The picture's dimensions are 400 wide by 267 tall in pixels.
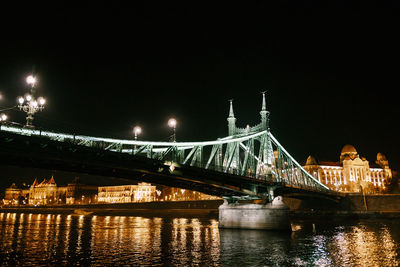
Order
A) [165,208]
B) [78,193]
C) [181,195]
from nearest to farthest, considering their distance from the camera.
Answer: [165,208] → [181,195] → [78,193]

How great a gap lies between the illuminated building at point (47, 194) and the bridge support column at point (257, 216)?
162m

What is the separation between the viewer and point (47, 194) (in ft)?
619

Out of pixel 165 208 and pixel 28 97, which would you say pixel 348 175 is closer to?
pixel 165 208

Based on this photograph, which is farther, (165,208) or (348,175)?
(348,175)

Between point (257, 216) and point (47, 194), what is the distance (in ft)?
578

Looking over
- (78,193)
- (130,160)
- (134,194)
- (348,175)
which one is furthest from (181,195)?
(130,160)

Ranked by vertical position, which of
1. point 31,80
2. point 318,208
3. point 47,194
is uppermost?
point 31,80

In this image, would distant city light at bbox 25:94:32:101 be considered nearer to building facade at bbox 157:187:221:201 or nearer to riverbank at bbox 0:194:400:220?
riverbank at bbox 0:194:400:220

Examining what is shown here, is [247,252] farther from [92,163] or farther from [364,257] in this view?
[92,163]

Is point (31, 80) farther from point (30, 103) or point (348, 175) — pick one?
point (348, 175)

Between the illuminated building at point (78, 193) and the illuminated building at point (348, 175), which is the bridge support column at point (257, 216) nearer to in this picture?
the illuminated building at point (348, 175)

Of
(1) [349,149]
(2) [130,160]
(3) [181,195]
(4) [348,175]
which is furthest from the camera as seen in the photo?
(1) [349,149]

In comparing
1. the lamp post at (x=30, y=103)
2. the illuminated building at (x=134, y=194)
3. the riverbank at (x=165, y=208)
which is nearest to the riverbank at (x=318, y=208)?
the riverbank at (x=165, y=208)

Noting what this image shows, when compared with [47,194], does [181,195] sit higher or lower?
lower
